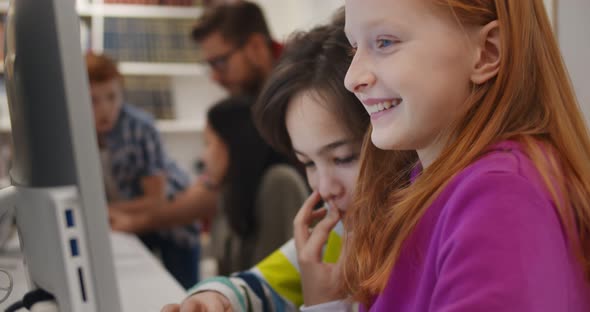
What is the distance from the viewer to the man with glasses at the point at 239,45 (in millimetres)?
1916

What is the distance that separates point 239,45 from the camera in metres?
1.95

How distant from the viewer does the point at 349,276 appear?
0.69m

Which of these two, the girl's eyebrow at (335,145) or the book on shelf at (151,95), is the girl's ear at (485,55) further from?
the book on shelf at (151,95)

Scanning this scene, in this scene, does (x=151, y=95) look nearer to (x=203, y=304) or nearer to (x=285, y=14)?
(x=285, y=14)

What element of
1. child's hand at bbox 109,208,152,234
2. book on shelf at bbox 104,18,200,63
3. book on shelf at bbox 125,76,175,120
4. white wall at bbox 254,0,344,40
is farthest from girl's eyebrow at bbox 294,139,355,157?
book on shelf at bbox 125,76,175,120

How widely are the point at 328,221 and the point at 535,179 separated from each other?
1.13 feet

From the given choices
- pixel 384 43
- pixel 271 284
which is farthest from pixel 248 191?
pixel 384 43

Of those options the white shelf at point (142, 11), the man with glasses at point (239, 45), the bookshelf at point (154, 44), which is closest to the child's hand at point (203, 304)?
the man with glasses at point (239, 45)

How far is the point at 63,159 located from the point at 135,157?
5.93ft

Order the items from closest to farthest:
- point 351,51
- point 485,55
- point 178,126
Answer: point 485,55, point 351,51, point 178,126

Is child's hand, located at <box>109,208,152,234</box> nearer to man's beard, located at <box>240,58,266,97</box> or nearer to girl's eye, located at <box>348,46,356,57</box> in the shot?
man's beard, located at <box>240,58,266,97</box>

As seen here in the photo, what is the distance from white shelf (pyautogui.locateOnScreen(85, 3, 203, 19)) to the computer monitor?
331 cm

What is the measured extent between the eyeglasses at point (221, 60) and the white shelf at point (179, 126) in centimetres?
180

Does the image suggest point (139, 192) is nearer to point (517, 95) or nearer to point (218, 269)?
point (218, 269)
